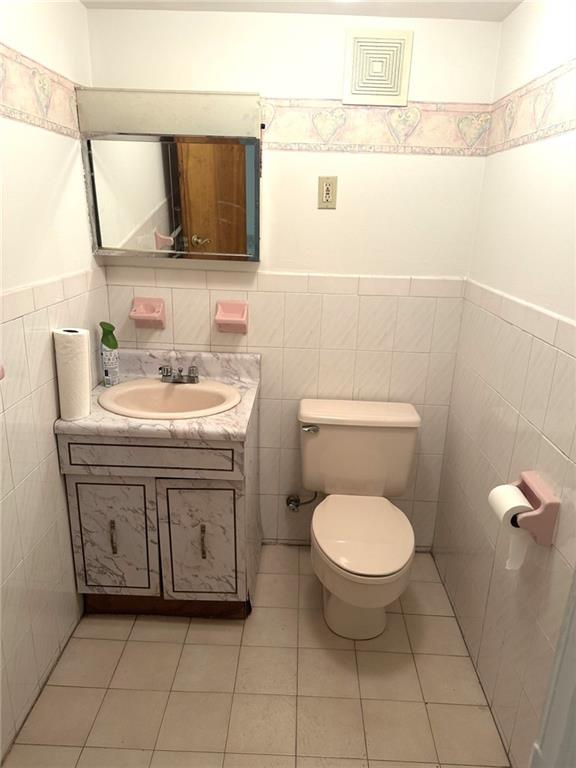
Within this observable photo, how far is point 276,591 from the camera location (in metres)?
2.03

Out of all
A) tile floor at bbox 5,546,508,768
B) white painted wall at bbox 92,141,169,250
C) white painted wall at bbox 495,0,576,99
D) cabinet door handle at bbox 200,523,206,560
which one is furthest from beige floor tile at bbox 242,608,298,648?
white painted wall at bbox 495,0,576,99

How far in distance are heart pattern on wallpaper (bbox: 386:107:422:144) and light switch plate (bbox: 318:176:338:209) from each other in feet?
0.84

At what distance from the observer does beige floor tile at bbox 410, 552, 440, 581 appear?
214cm

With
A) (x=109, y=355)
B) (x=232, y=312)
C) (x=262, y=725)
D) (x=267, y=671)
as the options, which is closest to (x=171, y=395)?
(x=109, y=355)

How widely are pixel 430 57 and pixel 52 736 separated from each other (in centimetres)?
244

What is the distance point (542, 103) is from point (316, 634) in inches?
71.9

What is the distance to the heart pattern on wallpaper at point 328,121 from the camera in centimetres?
179

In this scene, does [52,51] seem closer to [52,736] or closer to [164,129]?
[164,129]

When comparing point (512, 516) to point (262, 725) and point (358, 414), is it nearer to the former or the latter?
point (358, 414)

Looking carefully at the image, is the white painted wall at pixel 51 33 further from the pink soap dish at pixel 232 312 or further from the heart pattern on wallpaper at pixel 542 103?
the heart pattern on wallpaper at pixel 542 103

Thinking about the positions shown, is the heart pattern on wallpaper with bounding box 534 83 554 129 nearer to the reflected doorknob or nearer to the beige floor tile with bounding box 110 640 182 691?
the reflected doorknob

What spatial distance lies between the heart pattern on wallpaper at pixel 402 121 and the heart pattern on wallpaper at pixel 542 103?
18.0 inches

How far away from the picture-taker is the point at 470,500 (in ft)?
5.95

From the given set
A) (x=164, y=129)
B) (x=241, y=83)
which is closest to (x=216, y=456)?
(x=164, y=129)
